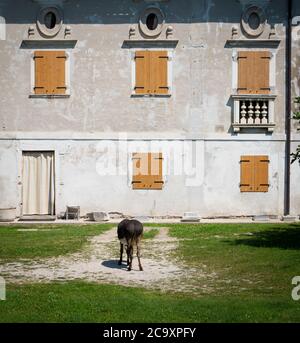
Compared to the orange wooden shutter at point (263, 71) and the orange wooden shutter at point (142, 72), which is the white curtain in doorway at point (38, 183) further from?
the orange wooden shutter at point (263, 71)

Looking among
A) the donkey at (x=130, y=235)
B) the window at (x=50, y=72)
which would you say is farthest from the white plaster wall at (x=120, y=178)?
the donkey at (x=130, y=235)

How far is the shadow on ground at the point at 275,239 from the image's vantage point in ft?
42.1

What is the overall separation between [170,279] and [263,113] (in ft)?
34.9

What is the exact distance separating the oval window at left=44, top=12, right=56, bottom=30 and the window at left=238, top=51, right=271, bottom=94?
21.5ft

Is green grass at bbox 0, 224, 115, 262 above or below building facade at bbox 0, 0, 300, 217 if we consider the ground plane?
below

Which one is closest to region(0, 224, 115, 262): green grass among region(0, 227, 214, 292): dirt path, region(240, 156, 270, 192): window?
region(0, 227, 214, 292): dirt path

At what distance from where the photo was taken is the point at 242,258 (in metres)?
11.4

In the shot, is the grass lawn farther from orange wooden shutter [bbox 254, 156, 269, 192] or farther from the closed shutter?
the closed shutter

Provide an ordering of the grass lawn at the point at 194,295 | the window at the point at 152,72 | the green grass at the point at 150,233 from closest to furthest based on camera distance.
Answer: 1. the grass lawn at the point at 194,295
2. the green grass at the point at 150,233
3. the window at the point at 152,72

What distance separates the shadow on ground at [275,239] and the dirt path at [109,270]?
1977mm

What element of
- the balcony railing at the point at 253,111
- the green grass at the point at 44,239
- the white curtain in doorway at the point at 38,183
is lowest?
the green grass at the point at 44,239

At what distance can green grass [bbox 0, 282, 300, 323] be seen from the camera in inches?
282

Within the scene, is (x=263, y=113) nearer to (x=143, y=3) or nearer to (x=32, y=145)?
(x=143, y=3)
